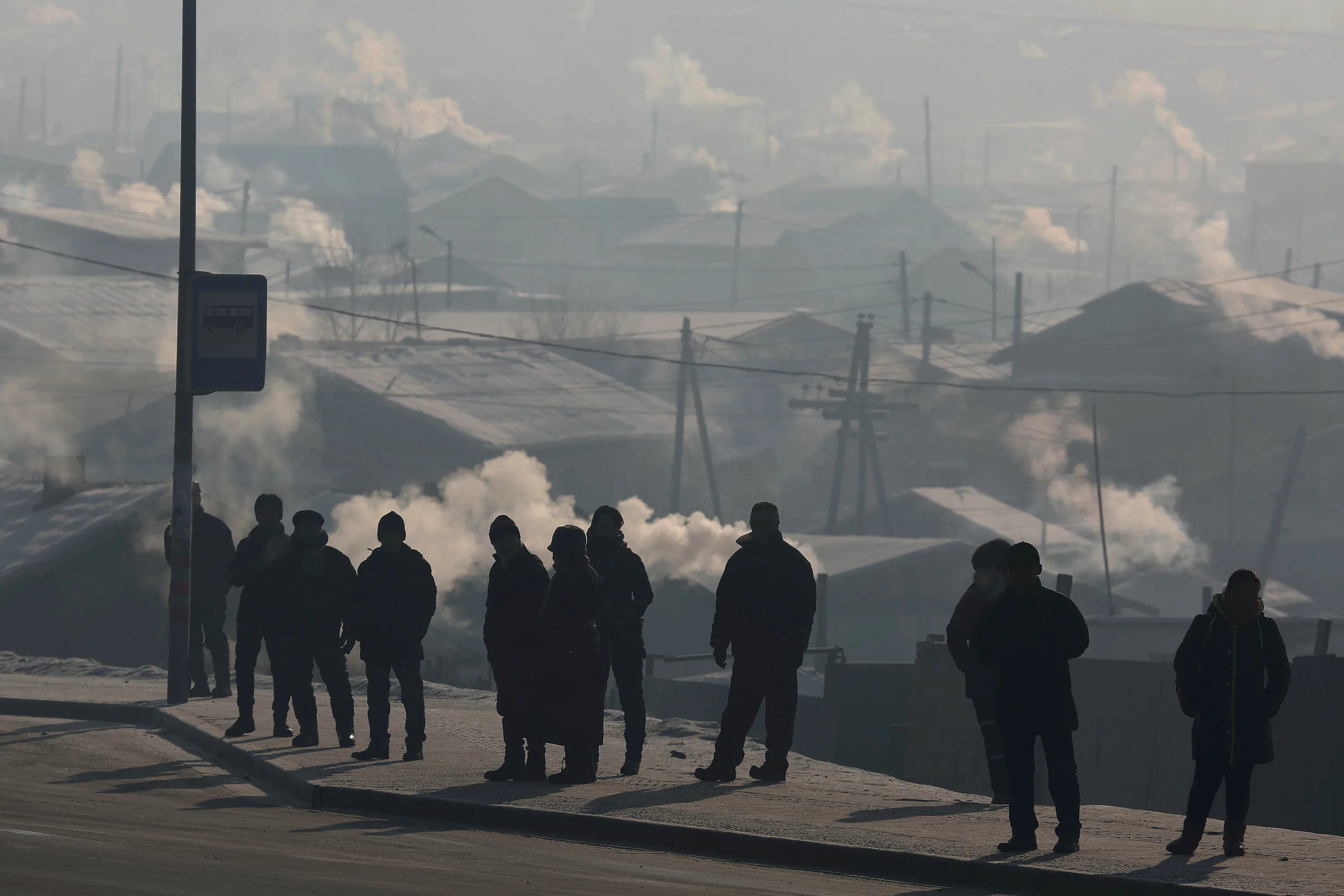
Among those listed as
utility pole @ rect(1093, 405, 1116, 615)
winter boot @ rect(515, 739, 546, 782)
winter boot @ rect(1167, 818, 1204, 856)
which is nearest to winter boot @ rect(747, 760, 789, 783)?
winter boot @ rect(515, 739, 546, 782)

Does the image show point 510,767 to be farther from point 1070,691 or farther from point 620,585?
point 1070,691

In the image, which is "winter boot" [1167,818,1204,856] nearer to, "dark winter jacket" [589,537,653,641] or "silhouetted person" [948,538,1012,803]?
"silhouetted person" [948,538,1012,803]

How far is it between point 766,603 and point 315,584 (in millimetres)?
3533

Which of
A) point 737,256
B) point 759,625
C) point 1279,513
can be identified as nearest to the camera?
point 759,625

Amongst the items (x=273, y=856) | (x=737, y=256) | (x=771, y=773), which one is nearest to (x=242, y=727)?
(x=771, y=773)

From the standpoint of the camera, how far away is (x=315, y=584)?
1451cm

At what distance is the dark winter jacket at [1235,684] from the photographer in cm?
992

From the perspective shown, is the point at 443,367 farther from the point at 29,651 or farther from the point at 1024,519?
the point at 29,651

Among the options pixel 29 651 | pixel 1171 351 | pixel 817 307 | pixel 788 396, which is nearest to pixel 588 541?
pixel 29 651

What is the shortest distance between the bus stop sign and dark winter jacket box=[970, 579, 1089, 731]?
31.7 feet

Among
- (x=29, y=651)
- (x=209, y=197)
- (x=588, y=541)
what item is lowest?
(x=29, y=651)

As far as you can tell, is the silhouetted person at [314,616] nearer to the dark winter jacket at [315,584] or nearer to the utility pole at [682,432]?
the dark winter jacket at [315,584]

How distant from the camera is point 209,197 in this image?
196 metres

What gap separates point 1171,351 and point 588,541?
78.5 metres
